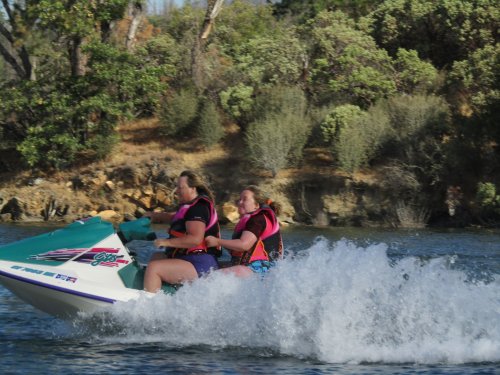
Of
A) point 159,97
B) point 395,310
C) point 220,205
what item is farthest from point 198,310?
point 159,97

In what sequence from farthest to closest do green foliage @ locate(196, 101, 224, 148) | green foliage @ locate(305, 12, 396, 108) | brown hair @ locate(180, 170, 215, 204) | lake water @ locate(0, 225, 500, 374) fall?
green foliage @ locate(196, 101, 224, 148) → green foliage @ locate(305, 12, 396, 108) → brown hair @ locate(180, 170, 215, 204) → lake water @ locate(0, 225, 500, 374)

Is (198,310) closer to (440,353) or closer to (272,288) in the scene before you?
(272,288)

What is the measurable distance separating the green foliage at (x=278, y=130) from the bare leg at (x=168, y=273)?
17.7 m

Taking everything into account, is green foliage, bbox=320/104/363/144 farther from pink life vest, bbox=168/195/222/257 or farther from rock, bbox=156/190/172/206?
pink life vest, bbox=168/195/222/257

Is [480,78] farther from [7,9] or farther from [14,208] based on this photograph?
[7,9]

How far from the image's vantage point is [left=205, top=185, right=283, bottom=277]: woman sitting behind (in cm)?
841

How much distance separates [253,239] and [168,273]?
2.58 ft

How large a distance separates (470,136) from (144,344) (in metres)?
18.4

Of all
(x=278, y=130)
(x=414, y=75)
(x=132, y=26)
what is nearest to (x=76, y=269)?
(x=278, y=130)

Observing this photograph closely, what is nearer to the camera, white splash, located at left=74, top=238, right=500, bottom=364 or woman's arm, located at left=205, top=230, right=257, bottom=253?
white splash, located at left=74, top=238, right=500, bottom=364

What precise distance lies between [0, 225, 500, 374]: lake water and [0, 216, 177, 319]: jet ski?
0.19 m

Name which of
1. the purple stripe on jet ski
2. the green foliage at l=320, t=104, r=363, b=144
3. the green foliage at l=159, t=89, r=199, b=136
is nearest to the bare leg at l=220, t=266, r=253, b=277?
the purple stripe on jet ski

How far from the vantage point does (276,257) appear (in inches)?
341

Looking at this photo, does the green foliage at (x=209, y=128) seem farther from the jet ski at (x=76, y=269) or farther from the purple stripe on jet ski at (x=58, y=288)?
the purple stripe on jet ski at (x=58, y=288)
